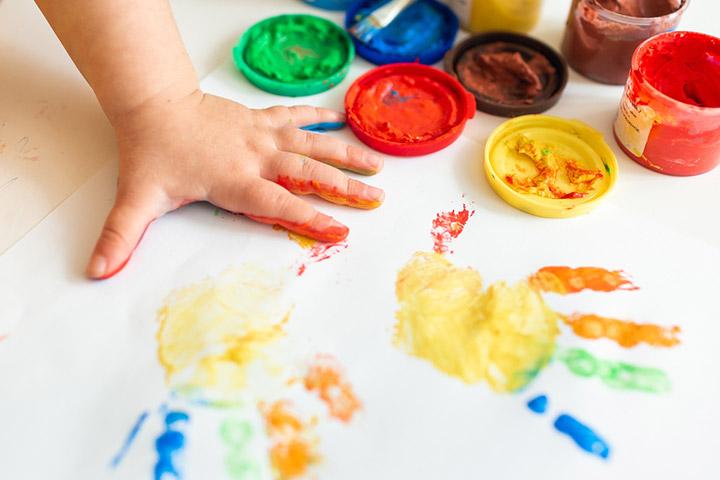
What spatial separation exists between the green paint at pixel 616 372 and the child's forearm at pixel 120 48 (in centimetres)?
58

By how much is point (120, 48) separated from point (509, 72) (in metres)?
0.55

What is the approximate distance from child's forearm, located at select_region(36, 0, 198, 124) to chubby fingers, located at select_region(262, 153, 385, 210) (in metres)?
0.17

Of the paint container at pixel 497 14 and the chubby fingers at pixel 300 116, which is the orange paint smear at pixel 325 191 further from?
the paint container at pixel 497 14

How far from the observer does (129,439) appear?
26.7 inches

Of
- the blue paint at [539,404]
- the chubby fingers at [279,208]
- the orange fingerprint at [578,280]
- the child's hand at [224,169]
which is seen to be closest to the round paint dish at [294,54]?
the child's hand at [224,169]

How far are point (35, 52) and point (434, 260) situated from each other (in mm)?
703

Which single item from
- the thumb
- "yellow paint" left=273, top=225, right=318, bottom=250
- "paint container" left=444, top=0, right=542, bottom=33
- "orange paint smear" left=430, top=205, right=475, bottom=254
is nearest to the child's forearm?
the thumb

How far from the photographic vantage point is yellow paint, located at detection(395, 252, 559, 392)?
0.73 metres

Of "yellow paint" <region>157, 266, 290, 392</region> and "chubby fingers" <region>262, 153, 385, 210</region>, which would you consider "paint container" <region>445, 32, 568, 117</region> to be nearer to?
"chubby fingers" <region>262, 153, 385, 210</region>

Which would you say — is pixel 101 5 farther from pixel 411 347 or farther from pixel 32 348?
pixel 411 347

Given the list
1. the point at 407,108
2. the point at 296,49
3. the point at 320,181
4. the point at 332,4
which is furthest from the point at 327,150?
the point at 332,4

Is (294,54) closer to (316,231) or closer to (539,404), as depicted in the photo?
(316,231)

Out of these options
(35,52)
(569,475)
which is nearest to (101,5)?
(35,52)

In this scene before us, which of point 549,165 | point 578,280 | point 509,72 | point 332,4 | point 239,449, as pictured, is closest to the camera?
point 239,449
